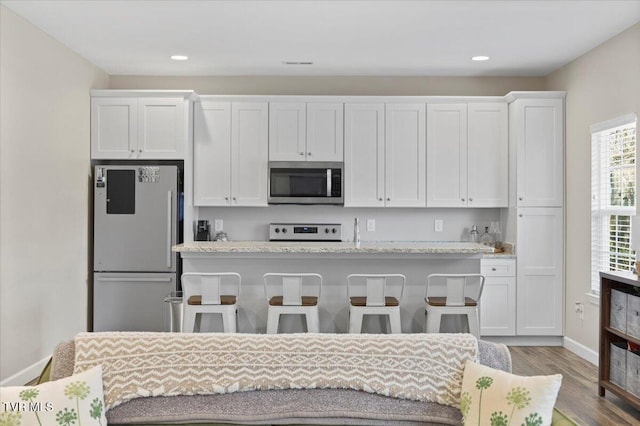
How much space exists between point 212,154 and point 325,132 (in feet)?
3.85

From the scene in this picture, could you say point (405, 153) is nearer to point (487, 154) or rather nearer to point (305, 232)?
point (487, 154)

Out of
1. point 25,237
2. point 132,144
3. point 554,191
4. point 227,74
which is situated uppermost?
A: point 227,74

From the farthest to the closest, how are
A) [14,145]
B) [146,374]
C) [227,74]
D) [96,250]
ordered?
[227,74] → [96,250] → [14,145] → [146,374]

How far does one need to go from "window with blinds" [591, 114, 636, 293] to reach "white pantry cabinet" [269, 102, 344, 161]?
2.33 metres

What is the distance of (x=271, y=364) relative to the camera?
1894 millimetres

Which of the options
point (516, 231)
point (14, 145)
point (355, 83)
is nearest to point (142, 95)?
point (14, 145)

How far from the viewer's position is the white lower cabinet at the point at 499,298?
15.8 feet

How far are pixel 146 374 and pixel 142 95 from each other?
366cm

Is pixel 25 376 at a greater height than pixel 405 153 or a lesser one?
lesser

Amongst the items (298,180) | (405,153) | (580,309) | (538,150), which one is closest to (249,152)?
(298,180)

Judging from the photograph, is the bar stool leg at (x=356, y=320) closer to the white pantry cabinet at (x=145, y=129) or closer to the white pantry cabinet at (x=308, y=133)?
the white pantry cabinet at (x=308, y=133)

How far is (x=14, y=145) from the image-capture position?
357 cm

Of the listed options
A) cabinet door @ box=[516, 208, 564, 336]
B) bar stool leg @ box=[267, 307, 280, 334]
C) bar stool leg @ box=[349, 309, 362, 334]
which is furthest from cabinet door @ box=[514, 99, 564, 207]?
bar stool leg @ box=[267, 307, 280, 334]

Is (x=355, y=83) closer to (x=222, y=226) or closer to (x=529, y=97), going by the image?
(x=529, y=97)
